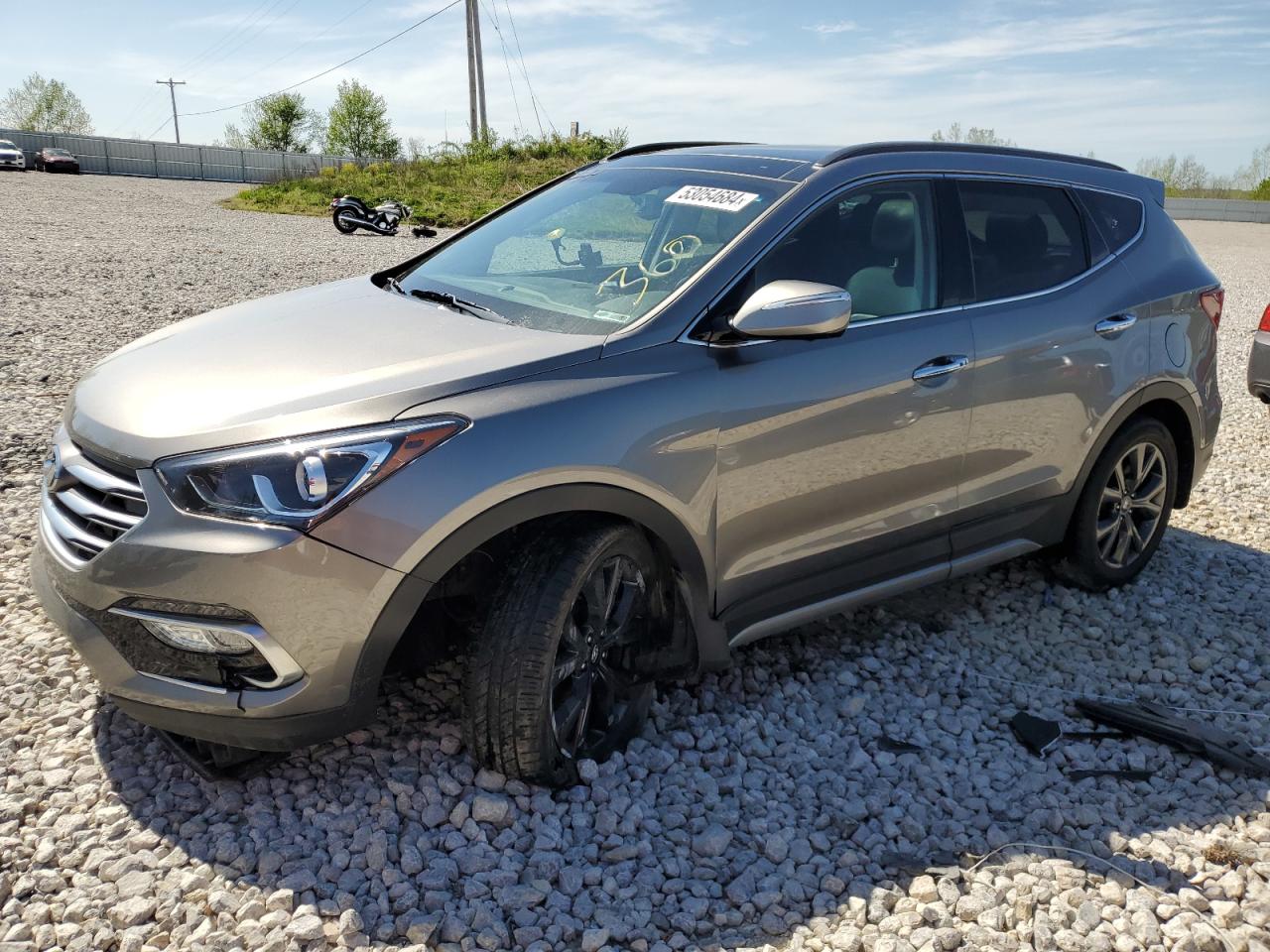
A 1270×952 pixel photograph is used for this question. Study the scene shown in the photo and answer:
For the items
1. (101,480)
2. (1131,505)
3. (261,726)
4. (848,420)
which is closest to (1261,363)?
(1131,505)

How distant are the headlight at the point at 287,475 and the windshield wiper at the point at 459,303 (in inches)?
35.1

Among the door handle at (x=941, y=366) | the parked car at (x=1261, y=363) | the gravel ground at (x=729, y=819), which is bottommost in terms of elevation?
the gravel ground at (x=729, y=819)

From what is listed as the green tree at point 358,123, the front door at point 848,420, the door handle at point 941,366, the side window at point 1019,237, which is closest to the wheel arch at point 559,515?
the front door at point 848,420

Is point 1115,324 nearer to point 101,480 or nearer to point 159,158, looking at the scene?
point 101,480

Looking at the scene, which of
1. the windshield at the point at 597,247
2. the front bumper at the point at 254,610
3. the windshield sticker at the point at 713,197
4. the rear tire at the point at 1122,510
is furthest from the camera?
the rear tire at the point at 1122,510

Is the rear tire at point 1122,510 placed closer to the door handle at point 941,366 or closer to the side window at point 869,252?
the door handle at point 941,366

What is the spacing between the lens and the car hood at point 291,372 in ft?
9.14

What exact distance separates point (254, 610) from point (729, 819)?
1.48m

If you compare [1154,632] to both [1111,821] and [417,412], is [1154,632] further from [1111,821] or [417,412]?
[417,412]

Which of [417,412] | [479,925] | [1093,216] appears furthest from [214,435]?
[1093,216]

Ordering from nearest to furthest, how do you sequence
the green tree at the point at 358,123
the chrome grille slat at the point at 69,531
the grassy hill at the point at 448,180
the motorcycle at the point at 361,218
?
1. the chrome grille slat at the point at 69,531
2. the motorcycle at the point at 361,218
3. the grassy hill at the point at 448,180
4. the green tree at the point at 358,123

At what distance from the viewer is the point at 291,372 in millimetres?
3045

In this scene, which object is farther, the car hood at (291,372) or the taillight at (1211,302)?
the taillight at (1211,302)

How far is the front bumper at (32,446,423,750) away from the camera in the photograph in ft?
8.63
